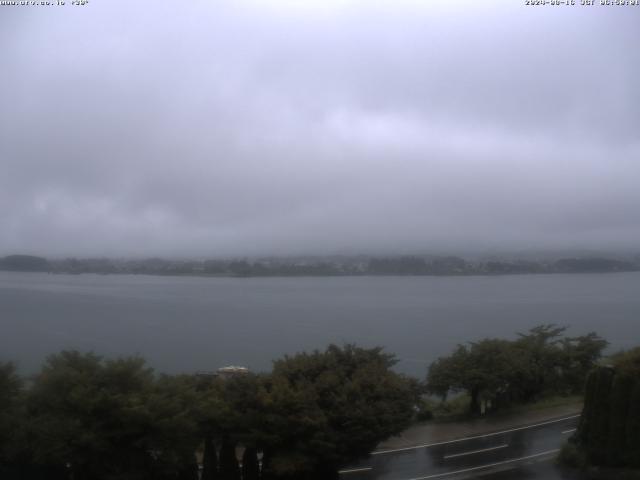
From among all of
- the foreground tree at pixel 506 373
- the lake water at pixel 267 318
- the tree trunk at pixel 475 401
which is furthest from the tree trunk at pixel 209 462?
the lake water at pixel 267 318

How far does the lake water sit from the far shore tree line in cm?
1504

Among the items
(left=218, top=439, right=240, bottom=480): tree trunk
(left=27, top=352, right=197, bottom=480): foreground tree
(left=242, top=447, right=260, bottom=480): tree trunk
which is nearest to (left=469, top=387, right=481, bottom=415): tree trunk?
(left=242, top=447, right=260, bottom=480): tree trunk

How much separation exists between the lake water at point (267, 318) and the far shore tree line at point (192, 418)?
1504 cm

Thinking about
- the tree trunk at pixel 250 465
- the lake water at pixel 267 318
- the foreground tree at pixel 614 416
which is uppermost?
the foreground tree at pixel 614 416

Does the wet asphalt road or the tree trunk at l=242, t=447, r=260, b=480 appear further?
the wet asphalt road

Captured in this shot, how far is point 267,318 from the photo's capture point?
215 ft

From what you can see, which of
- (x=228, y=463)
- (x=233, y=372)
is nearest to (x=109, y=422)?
(x=228, y=463)

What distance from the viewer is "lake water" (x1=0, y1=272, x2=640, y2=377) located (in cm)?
4581

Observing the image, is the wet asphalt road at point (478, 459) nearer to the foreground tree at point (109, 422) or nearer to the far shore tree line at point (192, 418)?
the far shore tree line at point (192, 418)

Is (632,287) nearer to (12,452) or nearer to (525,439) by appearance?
(525,439)

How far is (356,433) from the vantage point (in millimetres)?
12688

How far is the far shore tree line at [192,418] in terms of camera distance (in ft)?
36.6

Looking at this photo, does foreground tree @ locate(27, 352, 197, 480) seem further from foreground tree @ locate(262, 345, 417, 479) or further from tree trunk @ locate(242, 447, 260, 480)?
foreground tree @ locate(262, 345, 417, 479)

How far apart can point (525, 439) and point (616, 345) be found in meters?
34.6
